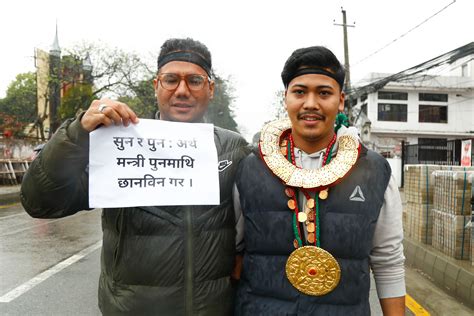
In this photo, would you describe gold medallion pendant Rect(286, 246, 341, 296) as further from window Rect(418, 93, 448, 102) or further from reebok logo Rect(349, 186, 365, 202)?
window Rect(418, 93, 448, 102)

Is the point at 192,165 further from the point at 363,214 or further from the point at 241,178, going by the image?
the point at 363,214

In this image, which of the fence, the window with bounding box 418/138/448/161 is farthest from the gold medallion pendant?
the window with bounding box 418/138/448/161

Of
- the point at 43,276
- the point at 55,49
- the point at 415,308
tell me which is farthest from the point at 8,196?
the point at 55,49

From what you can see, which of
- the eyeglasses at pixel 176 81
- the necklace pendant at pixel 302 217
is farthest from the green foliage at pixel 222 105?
the necklace pendant at pixel 302 217

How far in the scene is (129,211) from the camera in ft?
5.35

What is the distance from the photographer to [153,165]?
1.68m

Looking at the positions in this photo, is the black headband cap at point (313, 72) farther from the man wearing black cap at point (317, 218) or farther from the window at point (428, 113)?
the window at point (428, 113)

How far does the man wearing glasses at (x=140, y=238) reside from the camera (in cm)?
151

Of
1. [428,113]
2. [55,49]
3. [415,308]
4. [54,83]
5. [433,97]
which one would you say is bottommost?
[415,308]

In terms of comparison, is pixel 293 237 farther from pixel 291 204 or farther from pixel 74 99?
pixel 74 99

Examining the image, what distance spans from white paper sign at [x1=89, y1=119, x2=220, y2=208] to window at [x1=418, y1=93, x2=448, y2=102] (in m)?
38.9

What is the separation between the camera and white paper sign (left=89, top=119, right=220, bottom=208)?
1.58m

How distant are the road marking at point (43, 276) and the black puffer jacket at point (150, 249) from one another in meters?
3.13

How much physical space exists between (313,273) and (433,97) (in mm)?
39819
